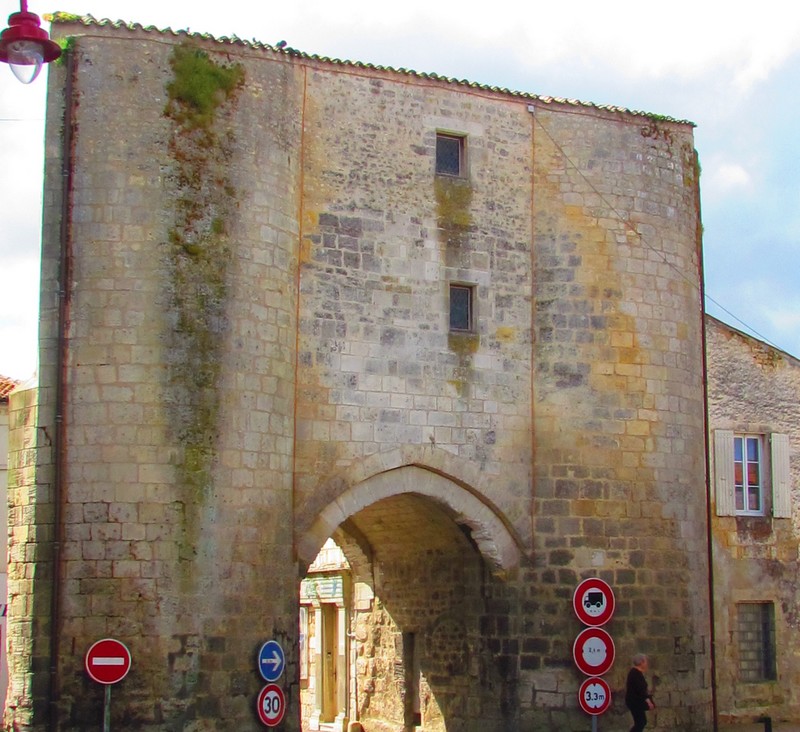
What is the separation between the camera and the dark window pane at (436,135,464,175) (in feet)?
56.1

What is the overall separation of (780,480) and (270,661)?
8.31 m

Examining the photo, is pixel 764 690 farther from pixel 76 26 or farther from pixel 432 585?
pixel 76 26

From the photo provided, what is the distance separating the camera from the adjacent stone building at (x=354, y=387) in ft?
47.2

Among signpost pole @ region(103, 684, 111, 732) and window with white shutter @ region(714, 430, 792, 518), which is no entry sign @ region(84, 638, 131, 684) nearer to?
signpost pole @ region(103, 684, 111, 732)

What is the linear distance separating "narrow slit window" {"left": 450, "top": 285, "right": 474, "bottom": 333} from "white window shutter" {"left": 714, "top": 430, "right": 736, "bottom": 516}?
452 centimetres

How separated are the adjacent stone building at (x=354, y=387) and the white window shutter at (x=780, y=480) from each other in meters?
2.40

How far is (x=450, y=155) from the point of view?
17.2 meters

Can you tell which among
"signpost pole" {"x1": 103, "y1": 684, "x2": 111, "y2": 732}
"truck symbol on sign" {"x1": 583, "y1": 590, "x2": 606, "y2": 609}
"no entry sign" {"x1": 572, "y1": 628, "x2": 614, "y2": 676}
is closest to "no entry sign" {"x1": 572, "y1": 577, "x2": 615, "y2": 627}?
"truck symbol on sign" {"x1": 583, "y1": 590, "x2": 606, "y2": 609}

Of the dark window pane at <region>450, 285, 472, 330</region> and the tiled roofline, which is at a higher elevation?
the tiled roofline

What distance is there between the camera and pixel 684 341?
17703 mm

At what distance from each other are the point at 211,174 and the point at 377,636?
740cm

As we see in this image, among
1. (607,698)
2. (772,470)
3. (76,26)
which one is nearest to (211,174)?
(76,26)

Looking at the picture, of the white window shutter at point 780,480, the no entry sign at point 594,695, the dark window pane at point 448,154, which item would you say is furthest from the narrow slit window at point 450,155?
the white window shutter at point 780,480

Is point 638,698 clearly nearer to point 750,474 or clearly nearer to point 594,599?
point 594,599
